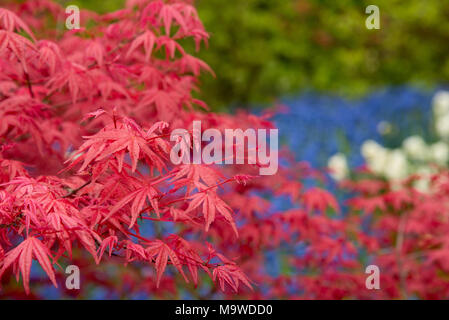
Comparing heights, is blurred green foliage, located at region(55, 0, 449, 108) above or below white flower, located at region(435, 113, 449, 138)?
above

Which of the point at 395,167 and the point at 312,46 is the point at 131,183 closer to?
the point at 395,167

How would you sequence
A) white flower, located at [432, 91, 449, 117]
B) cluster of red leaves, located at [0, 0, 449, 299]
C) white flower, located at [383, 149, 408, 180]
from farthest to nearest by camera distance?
1. white flower, located at [432, 91, 449, 117]
2. white flower, located at [383, 149, 408, 180]
3. cluster of red leaves, located at [0, 0, 449, 299]

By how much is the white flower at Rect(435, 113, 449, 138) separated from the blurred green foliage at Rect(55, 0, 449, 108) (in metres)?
1.78

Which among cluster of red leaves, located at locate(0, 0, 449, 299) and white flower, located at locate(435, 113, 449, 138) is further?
white flower, located at locate(435, 113, 449, 138)

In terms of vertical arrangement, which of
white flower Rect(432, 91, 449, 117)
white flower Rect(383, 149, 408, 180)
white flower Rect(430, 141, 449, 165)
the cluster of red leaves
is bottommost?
the cluster of red leaves

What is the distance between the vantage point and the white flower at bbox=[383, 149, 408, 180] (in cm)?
519

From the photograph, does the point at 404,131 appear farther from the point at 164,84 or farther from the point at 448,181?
the point at 164,84

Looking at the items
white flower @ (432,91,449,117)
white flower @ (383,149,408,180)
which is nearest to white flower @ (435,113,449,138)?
white flower @ (432,91,449,117)

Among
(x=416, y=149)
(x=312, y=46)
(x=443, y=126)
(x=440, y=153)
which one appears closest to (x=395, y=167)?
(x=416, y=149)

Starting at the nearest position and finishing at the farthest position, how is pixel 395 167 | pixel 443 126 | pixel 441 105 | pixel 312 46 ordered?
pixel 395 167
pixel 443 126
pixel 441 105
pixel 312 46

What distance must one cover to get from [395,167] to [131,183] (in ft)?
13.5

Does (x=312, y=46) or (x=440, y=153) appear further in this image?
(x=312, y=46)

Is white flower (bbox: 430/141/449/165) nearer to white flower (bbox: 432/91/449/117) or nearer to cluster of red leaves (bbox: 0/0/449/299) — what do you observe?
white flower (bbox: 432/91/449/117)

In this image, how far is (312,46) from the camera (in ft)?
24.3
